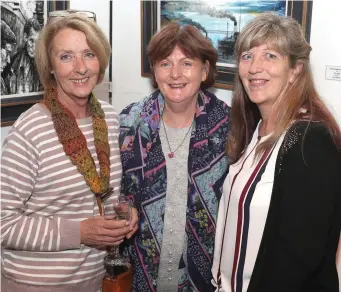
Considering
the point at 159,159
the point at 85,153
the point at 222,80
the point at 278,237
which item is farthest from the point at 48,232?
the point at 222,80

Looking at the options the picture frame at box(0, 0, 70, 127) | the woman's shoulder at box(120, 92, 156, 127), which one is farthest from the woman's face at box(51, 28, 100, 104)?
the picture frame at box(0, 0, 70, 127)

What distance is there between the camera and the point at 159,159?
197 centimetres

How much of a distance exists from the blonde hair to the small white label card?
1.03 meters

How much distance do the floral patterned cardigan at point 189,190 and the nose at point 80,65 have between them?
1.14ft

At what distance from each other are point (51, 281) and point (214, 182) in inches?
30.5

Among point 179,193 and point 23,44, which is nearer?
point 179,193

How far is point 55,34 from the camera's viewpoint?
1848 millimetres

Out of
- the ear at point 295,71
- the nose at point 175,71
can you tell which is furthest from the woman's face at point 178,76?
the ear at point 295,71

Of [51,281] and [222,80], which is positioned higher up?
[222,80]

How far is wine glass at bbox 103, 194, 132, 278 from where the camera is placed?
1805 mm

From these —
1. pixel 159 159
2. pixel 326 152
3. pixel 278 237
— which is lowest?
pixel 278 237

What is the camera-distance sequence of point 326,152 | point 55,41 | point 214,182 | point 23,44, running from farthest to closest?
1. point 23,44
2. point 214,182
3. point 55,41
4. point 326,152

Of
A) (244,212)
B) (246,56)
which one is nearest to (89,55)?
(246,56)

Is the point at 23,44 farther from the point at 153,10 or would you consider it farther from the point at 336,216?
the point at 336,216
